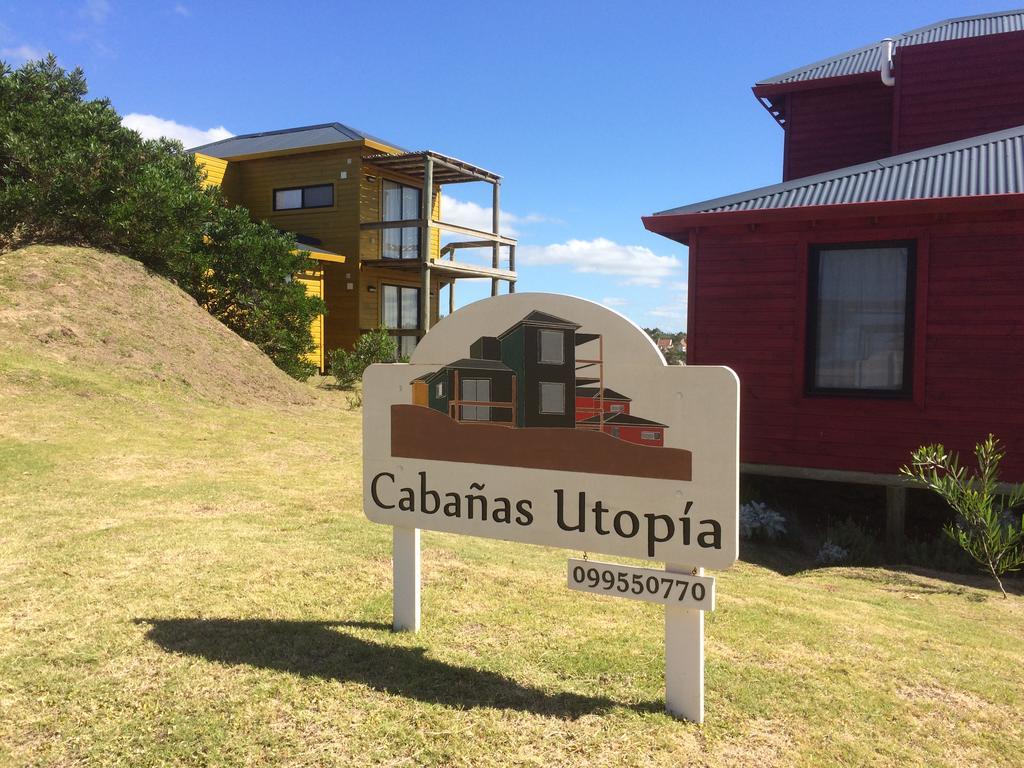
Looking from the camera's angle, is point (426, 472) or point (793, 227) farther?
point (793, 227)

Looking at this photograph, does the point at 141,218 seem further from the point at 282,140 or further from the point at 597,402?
the point at 597,402

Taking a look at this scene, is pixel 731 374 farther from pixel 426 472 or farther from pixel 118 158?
pixel 118 158

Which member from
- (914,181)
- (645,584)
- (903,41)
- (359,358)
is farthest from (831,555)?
(359,358)

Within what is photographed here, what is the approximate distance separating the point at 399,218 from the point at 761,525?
66.3ft

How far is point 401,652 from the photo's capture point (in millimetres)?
4289

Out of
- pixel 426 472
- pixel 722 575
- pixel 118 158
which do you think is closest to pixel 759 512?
pixel 722 575

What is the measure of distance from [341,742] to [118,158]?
58.2ft

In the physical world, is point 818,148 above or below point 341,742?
above

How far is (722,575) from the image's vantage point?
22.1ft

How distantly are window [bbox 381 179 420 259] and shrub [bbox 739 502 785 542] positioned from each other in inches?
740

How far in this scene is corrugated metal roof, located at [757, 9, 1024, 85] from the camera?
13.9 meters

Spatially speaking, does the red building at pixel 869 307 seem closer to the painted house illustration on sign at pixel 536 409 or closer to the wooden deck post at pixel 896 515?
the wooden deck post at pixel 896 515

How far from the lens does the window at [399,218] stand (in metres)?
25.6

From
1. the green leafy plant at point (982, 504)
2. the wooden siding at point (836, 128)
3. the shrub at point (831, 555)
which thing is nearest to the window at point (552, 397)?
the green leafy plant at point (982, 504)
